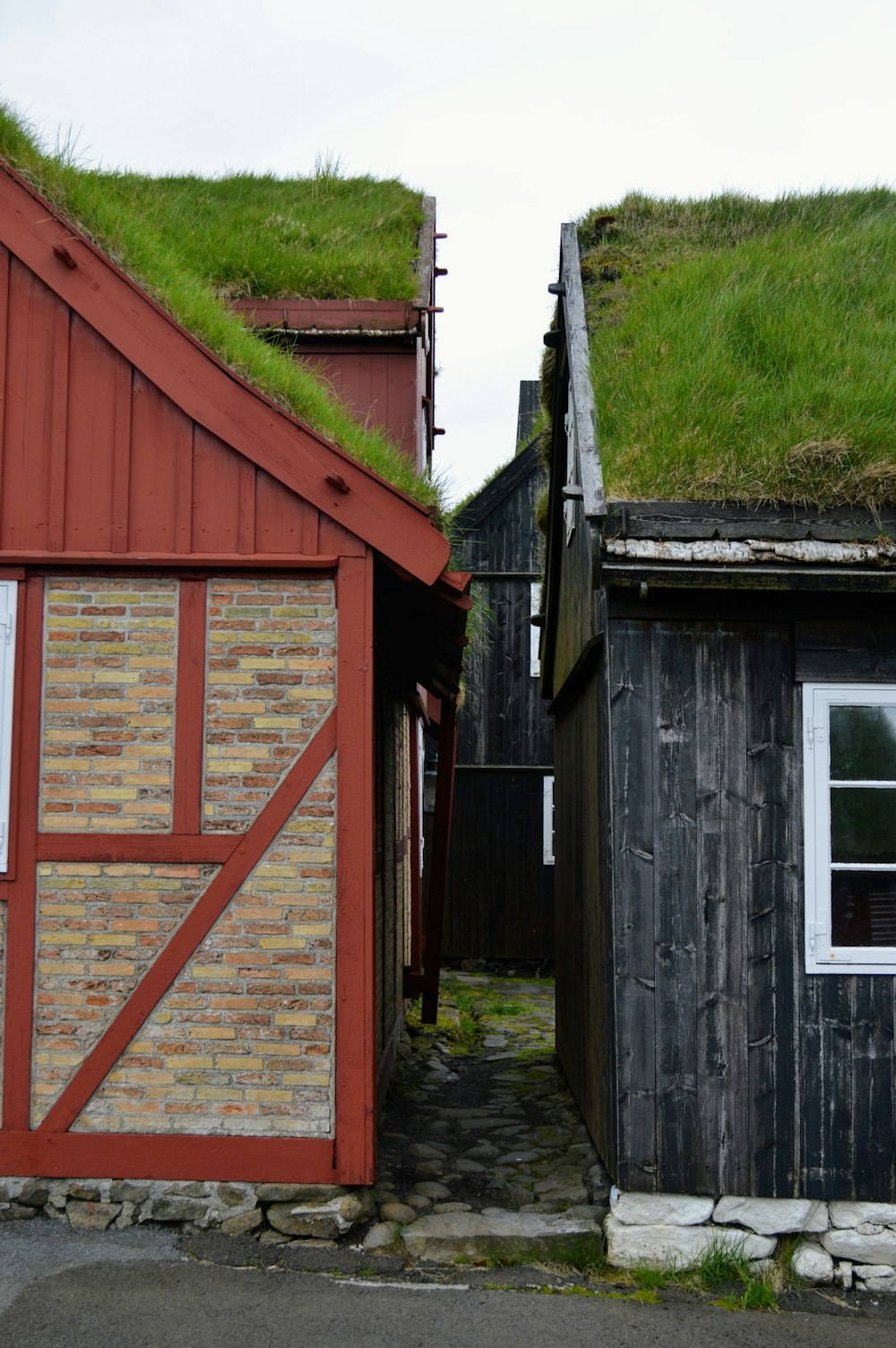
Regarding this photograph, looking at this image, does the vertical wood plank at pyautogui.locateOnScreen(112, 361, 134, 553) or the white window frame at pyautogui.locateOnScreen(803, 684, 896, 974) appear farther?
the vertical wood plank at pyautogui.locateOnScreen(112, 361, 134, 553)

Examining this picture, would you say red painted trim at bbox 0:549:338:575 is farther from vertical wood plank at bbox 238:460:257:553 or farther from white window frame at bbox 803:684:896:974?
white window frame at bbox 803:684:896:974

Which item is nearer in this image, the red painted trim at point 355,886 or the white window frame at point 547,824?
the red painted trim at point 355,886

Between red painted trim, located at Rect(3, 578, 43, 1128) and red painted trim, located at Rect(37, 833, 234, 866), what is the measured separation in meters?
0.14

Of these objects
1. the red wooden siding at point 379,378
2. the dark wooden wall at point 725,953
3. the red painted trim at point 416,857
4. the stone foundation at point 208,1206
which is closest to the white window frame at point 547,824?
the red painted trim at point 416,857

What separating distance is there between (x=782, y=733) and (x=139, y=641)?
10.3ft

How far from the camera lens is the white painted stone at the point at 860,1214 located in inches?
203

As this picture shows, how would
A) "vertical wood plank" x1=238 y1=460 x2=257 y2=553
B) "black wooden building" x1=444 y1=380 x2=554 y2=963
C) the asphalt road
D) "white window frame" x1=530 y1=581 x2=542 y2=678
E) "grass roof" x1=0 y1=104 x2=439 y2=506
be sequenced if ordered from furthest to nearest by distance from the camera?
"white window frame" x1=530 y1=581 x2=542 y2=678
"black wooden building" x1=444 y1=380 x2=554 y2=963
"grass roof" x1=0 y1=104 x2=439 y2=506
"vertical wood plank" x1=238 y1=460 x2=257 y2=553
the asphalt road

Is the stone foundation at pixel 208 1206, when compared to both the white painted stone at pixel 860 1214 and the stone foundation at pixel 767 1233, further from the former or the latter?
the white painted stone at pixel 860 1214

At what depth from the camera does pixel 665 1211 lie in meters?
5.20

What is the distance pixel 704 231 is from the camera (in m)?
9.87

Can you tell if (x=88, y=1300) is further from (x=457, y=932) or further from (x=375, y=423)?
(x=457, y=932)

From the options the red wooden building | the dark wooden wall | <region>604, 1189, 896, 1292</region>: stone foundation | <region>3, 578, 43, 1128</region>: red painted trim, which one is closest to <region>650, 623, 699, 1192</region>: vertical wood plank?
Result: the dark wooden wall

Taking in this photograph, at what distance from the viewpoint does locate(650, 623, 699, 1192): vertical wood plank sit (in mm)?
5223

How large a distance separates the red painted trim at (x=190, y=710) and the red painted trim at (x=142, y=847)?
0.22ft
